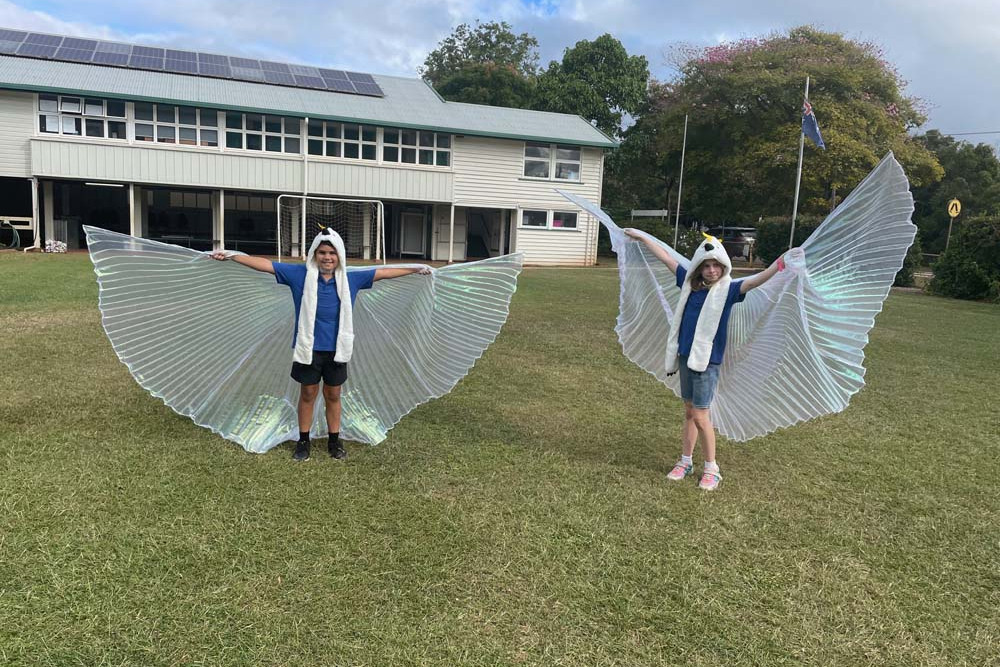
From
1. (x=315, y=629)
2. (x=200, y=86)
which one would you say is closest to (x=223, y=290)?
(x=315, y=629)

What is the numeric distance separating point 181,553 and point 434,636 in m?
1.45

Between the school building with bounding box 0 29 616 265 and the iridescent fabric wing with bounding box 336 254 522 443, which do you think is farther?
the school building with bounding box 0 29 616 265

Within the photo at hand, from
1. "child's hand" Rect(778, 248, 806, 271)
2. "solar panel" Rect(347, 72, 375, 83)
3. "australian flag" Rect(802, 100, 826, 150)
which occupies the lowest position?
"child's hand" Rect(778, 248, 806, 271)

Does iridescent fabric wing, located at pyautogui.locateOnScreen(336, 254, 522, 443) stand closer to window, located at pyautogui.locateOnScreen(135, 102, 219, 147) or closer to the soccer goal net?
the soccer goal net

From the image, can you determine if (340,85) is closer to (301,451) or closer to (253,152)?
(253,152)

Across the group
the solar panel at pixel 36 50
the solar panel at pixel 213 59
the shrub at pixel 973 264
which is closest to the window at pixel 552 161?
the solar panel at pixel 213 59

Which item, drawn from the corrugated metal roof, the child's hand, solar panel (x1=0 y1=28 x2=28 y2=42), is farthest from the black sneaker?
solar panel (x1=0 y1=28 x2=28 y2=42)

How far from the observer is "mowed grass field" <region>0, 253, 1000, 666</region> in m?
3.00

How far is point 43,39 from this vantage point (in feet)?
76.3

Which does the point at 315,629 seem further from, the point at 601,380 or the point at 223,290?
the point at 601,380

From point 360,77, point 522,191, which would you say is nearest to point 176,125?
point 360,77

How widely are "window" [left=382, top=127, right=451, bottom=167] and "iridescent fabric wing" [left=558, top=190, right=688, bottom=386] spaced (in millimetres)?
19490

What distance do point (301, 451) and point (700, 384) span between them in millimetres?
2814

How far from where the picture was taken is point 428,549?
12.3ft
